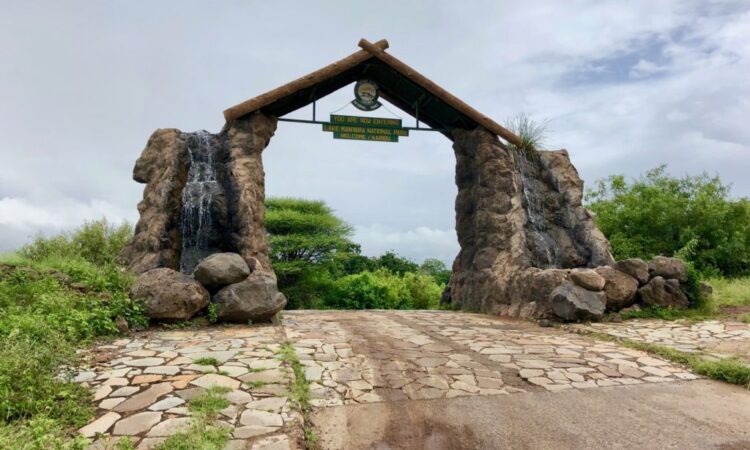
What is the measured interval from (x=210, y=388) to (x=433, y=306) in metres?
14.4

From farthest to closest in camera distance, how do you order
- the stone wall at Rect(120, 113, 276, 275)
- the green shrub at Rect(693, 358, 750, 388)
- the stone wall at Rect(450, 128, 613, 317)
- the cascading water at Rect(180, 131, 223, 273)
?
the stone wall at Rect(450, 128, 613, 317) → the cascading water at Rect(180, 131, 223, 273) → the stone wall at Rect(120, 113, 276, 275) → the green shrub at Rect(693, 358, 750, 388)

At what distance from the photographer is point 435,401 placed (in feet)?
13.3

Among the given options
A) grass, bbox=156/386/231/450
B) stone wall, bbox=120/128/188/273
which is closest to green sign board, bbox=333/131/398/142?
stone wall, bbox=120/128/188/273

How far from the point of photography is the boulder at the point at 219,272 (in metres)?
7.22

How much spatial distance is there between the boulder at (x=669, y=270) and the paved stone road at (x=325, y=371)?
1.79 metres

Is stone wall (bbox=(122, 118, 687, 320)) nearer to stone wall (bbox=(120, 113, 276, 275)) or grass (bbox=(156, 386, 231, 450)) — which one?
stone wall (bbox=(120, 113, 276, 275))

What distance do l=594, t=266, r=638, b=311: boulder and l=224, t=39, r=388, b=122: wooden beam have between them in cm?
677

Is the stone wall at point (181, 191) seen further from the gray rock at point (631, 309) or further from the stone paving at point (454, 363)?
the gray rock at point (631, 309)

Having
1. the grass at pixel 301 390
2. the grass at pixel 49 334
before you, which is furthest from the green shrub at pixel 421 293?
the grass at pixel 301 390

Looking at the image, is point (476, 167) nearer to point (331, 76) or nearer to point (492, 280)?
point (492, 280)

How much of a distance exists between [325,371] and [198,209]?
18.8 ft

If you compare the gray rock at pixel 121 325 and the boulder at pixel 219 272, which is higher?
the boulder at pixel 219 272

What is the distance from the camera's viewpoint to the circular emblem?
11148mm

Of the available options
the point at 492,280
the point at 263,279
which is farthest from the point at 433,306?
the point at 263,279
